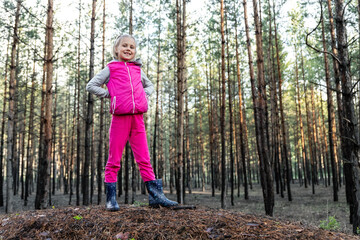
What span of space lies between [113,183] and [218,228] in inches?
64.0

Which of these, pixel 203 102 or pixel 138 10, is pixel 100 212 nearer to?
pixel 138 10

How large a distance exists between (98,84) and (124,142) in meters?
0.93

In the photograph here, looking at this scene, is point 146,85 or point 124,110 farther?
point 146,85

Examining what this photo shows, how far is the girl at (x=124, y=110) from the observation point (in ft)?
11.4

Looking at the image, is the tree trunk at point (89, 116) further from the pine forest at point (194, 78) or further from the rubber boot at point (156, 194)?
the rubber boot at point (156, 194)

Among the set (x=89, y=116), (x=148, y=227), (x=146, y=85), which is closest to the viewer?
(x=148, y=227)

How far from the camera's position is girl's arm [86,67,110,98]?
11.5 ft

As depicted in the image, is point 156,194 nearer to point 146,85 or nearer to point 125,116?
point 125,116

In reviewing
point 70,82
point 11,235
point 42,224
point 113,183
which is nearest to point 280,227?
point 113,183

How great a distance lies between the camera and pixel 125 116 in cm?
354

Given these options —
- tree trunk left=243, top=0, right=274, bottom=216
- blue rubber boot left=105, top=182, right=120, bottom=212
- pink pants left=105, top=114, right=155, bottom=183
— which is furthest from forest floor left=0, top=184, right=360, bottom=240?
tree trunk left=243, top=0, right=274, bottom=216

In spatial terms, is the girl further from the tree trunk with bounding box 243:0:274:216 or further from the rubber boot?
the tree trunk with bounding box 243:0:274:216

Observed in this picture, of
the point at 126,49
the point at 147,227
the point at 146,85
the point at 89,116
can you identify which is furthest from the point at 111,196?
the point at 89,116

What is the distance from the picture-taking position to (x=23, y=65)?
50.7ft
